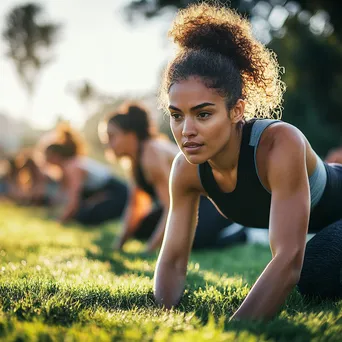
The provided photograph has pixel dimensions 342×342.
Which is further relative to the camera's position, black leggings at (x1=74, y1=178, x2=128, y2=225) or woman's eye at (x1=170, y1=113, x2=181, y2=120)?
black leggings at (x1=74, y1=178, x2=128, y2=225)

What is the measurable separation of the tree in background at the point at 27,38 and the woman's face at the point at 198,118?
44.1 metres

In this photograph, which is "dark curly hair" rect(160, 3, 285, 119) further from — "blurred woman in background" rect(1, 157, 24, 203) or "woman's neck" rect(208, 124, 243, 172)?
"blurred woman in background" rect(1, 157, 24, 203)

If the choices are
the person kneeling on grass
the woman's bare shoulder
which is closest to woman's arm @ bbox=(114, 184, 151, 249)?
the person kneeling on grass

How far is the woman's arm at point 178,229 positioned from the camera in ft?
10.6

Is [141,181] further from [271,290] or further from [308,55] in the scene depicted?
[308,55]

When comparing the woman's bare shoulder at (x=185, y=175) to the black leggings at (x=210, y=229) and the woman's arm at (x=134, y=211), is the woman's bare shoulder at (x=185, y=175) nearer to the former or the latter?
the black leggings at (x=210, y=229)

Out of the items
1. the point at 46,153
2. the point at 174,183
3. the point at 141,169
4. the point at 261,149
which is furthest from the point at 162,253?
the point at 46,153

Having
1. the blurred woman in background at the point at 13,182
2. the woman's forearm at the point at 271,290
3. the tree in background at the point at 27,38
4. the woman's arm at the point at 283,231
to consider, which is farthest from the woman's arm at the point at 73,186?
the tree in background at the point at 27,38

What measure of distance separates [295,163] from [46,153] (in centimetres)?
746

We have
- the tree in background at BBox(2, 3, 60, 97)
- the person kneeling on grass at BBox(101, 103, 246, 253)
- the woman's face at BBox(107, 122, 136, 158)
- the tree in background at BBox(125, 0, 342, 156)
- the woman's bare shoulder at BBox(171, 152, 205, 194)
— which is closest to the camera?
the woman's bare shoulder at BBox(171, 152, 205, 194)

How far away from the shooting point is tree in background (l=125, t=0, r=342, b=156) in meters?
14.7

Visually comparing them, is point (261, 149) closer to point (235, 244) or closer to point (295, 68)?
point (235, 244)

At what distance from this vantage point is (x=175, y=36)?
3.07 meters

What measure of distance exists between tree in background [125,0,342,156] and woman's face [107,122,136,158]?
24.8 ft
